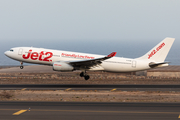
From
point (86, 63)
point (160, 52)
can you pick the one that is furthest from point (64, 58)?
point (160, 52)

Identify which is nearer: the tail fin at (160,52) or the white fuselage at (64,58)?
the white fuselage at (64,58)

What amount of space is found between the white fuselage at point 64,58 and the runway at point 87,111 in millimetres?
18542

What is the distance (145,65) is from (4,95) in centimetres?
2424

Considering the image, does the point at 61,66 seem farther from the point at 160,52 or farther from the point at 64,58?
the point at 160,52

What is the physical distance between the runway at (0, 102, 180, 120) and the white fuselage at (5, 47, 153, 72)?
18.5 meters

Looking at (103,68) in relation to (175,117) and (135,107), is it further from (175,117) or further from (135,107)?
(175,117)

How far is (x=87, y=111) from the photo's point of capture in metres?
21.3

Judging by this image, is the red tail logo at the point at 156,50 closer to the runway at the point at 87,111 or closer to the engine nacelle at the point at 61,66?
the engine nacelle at the point at 61,66

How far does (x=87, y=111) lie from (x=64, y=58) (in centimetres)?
2271

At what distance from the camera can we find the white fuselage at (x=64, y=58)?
4291cm

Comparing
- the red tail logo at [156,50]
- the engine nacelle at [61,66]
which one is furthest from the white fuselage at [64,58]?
the engine nacelle at [61,66]

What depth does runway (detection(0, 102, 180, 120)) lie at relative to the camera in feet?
63.3

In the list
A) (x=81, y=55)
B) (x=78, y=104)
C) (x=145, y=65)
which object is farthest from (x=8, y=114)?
(x=145, y=65)

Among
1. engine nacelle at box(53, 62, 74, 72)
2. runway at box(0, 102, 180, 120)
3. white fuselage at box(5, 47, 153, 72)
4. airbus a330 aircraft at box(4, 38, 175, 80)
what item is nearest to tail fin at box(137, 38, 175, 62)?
airbus a330 aircraft at box(4, 38, 175, 80)
